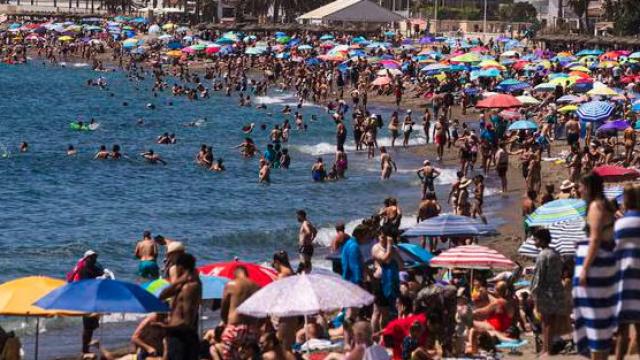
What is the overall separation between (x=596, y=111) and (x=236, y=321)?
20547 mm

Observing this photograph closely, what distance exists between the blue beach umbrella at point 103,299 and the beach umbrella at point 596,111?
20.5m

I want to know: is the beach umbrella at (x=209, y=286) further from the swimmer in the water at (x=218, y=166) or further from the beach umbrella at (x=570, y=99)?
the beach umbrella at (x=570, y=99)

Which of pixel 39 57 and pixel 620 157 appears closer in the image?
pixel 620 157

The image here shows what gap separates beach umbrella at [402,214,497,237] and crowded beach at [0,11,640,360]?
32 millimetres

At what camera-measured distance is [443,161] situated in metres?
35.2

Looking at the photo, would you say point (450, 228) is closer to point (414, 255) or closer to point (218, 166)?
point (414, 255)

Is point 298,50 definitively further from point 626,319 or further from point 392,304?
point 626,319

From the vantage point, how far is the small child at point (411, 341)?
39.7 ft

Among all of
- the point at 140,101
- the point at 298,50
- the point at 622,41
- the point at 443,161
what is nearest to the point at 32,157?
the point at 443,161

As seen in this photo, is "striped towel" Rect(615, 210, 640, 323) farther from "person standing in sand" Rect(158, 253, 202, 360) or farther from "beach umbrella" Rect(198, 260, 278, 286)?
"beach umbrella" Rect(198, 260, 278, 286)

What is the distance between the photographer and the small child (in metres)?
12.1

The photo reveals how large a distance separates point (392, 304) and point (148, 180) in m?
23.3

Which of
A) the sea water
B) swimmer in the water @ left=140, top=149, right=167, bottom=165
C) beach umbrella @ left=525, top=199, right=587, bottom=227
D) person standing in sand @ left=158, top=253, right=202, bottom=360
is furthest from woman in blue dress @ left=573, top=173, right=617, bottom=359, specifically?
swimmer in the water @ left=140, top=149, right=167, bottom=165

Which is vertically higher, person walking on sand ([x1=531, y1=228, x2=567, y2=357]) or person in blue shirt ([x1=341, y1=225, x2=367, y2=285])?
person walking on sand ([x1=531, y1=228, x2=567, y2=357])
